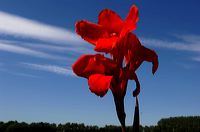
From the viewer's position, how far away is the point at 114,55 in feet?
3.64

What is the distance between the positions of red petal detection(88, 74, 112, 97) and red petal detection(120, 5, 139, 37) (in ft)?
0.45

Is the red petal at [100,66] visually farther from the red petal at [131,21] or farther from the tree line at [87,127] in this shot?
the tree line at [87,127]

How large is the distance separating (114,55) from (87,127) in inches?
734

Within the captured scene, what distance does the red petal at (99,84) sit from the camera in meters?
1.02

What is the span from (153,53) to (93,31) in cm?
18

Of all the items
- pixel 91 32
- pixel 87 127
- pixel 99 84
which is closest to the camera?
pixel 99 84

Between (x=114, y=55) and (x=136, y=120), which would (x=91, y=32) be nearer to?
(x=114, y=55)

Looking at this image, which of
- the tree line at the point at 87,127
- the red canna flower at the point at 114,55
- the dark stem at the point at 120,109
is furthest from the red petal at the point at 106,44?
the tree line at the point at 87,127

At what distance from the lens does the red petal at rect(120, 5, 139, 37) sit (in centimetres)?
108

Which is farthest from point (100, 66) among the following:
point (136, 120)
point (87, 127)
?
point (87, 127)

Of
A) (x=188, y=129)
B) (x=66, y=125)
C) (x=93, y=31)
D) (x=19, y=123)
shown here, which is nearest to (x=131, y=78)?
(x=93, y=31)

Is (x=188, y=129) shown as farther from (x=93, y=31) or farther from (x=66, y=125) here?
(x=93, y=31)

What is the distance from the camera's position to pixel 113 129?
66.3 feet

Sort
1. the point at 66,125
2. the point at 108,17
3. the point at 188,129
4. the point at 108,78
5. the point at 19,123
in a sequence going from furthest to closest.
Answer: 1. the point at 188,129
2. the point at 66,125
3. the point at 19,123
4. the point at 108,17
5. the point at 108,78
